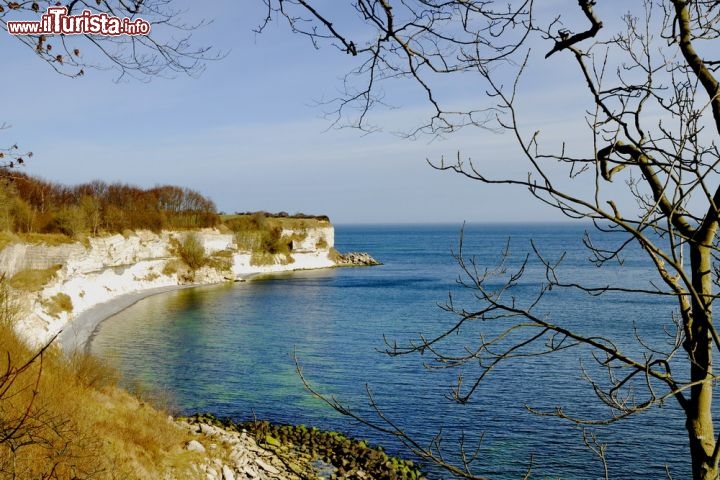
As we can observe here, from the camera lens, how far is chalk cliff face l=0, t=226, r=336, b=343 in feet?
106

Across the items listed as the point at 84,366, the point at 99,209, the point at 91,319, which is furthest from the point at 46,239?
the point at 84,366

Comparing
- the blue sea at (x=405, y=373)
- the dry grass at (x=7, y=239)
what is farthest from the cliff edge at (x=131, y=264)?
the blue sea at (x=405, y=373)

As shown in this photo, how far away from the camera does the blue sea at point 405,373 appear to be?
1604 centimetres

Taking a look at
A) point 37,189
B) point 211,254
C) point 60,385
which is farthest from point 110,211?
point 60,385

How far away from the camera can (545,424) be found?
723 inches

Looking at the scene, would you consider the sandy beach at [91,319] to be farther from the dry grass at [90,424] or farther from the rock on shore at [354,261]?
the rock on shore at [354,261]

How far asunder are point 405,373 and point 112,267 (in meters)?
32.8

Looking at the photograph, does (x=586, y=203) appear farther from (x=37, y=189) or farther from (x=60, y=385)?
(x=37, y=189)

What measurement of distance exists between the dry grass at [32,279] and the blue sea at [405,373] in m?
4.23

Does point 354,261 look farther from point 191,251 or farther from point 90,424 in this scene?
point 90,424

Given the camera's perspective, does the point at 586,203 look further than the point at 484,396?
No

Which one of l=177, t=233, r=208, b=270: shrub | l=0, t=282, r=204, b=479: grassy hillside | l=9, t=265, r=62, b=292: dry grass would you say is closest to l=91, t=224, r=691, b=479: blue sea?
l=9, t=265, r=62, b=292: dry grass

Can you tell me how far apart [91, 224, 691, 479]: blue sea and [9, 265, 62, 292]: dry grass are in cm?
423

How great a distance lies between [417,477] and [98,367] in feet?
30.7
